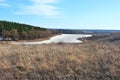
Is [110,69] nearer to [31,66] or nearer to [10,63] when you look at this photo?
[31,66]

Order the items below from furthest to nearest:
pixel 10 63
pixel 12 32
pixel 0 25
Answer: pixel 0 25 < pixel 12 32 < pixel 10 63

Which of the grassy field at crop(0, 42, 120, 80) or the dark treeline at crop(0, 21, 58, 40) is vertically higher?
the grassy field at crop(0, 42, 120, 80)

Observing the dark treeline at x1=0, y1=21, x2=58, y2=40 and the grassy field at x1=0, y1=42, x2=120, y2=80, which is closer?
the grassy field at x1=0, y1=42, x2=120, y2=80

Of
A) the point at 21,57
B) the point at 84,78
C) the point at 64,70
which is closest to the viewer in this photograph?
the point at 84,78

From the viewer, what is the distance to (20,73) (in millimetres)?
9867

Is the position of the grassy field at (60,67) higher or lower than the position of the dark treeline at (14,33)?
higher

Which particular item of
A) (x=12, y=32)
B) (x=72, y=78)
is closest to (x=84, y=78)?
(x=72, y=78)

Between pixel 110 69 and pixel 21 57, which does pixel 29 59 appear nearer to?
pixel 21 57

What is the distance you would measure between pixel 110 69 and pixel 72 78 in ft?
4.90

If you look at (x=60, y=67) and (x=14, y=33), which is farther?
(x=14, y=33)

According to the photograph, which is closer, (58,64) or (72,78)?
(72,78)

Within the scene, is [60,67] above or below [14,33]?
above

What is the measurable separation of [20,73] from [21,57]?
6.57ft

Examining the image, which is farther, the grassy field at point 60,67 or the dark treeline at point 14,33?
the dark treeline at point 14,33
